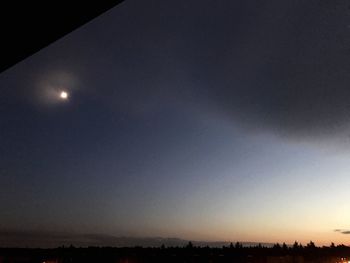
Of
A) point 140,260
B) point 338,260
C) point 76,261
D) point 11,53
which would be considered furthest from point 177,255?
point 11,53

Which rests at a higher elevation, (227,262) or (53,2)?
(227,262)

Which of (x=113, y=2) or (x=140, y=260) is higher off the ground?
(x=140, y=260)

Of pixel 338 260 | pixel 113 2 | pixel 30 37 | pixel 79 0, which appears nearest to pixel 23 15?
pixel 30 37

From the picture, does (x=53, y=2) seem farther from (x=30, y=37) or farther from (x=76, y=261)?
(x=76, y=261)

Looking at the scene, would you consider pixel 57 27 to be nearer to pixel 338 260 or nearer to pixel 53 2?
pixel 53 2

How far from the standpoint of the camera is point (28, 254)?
153 feet

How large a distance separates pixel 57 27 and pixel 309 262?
1991 inches

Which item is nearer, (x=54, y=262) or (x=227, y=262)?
(x=54, y=262)

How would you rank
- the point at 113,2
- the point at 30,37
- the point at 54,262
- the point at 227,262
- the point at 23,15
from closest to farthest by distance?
1. the point at 113,2
2. the point at 23,15
3. the point at 30,37
4. the point at 54,262
5. the point at 227,262

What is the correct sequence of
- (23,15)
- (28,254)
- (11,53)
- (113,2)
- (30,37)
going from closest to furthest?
(113,2)
(23,15)
(30,37)
(11,53)
(28,254)

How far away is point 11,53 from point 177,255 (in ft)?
149

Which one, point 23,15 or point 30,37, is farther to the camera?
point 30,37

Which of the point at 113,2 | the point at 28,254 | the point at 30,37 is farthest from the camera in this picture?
the point at 28,254

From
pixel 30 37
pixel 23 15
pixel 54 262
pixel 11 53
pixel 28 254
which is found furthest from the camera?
pixel 28 254
